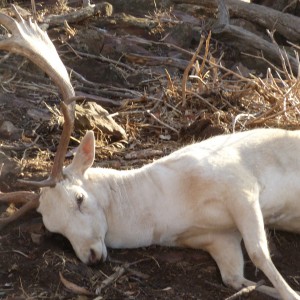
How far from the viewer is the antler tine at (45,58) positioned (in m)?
5.44

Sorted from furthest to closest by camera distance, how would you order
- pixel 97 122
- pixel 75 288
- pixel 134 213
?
pixel 97 122 < pixel 134 213 < pixel 75 288

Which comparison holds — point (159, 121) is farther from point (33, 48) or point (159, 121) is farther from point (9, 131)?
point (33, 48)

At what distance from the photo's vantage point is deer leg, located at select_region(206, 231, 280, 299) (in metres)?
5.49

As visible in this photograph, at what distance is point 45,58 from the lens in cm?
559

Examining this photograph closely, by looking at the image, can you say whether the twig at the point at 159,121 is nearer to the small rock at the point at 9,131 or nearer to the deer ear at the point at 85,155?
the small rock at the point at 9,131

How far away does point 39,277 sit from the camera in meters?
5.29

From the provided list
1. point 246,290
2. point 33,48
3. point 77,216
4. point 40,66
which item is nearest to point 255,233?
point 246,290

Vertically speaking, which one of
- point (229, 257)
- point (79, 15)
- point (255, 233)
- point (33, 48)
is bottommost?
point (79, 15)

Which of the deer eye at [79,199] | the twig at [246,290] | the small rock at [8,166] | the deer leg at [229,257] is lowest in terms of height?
the small rock at [8,166]

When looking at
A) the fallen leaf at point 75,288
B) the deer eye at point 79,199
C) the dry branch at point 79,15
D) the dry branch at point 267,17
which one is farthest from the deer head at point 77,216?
the dry branch at point 267,17

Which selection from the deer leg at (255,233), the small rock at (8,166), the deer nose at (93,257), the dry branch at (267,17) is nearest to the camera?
the deer leg at (255,233)

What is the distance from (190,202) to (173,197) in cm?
13

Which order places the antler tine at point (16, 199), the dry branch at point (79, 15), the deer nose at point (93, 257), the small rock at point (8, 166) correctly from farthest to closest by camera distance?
1. the dry branch at point (79, 15)
2. the small rock at point (8, 166)
3. the antler tine at point (16, 199)
4. the deer nose at point (93, 257)

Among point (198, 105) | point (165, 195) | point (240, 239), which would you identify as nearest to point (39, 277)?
point (165, 195)
